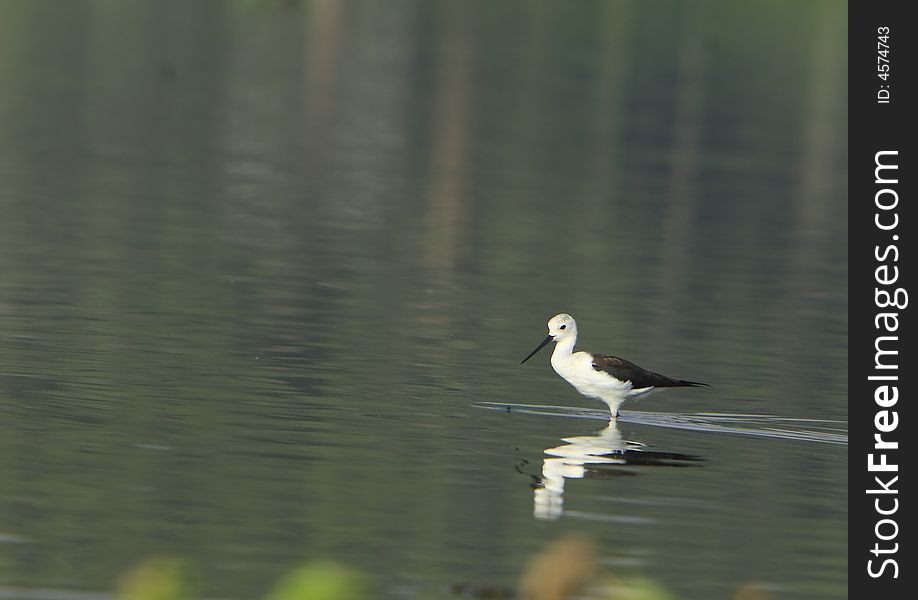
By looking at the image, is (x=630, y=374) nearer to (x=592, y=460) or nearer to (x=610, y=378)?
(x=610, y=378)

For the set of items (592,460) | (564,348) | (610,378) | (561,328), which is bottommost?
(592,460)

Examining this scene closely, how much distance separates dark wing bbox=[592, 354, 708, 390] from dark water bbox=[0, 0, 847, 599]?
1.42ft

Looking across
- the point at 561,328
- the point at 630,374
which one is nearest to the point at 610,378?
the point at 630,374

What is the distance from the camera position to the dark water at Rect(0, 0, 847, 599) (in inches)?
A: 488

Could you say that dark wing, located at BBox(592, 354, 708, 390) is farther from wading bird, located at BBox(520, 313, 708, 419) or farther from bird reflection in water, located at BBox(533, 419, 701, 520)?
bird reflection in water, located at BBox(533, 419, 701, 520)

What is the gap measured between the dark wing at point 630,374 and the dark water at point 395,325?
43 centimetres

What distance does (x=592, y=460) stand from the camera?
14859 mm

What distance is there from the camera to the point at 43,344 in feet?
60.4

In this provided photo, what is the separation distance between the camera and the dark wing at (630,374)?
16.4 meters

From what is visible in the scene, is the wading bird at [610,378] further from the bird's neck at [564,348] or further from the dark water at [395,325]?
the dark water at [395,325]

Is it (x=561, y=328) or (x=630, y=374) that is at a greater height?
(x=561, y=328)

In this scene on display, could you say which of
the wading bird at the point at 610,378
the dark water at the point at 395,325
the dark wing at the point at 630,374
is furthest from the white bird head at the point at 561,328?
the dark wing at the point at 630,374

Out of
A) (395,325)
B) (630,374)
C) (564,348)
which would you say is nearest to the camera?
(630,374)

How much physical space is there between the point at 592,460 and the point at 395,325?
631 centimetres
